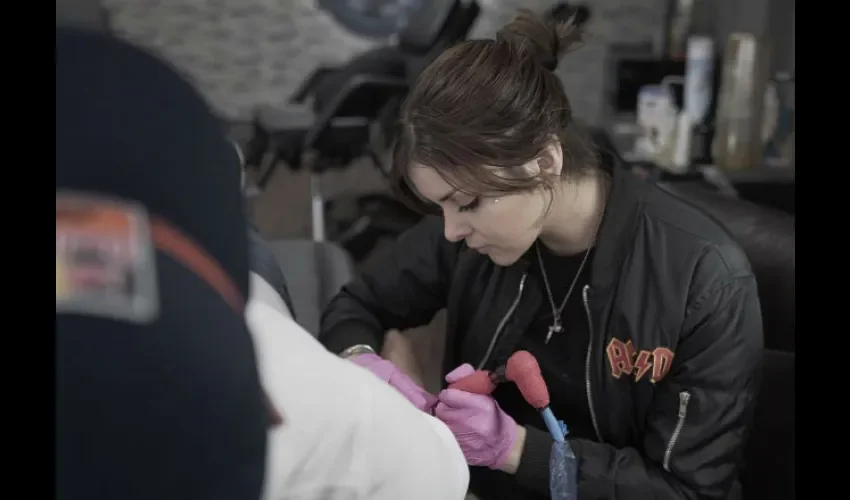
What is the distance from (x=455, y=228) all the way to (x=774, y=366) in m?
0.39

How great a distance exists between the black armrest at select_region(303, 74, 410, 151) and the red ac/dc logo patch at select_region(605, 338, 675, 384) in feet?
3.02

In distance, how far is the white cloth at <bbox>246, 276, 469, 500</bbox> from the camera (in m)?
0.39

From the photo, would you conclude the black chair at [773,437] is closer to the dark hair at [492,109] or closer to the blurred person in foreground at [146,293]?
the dark hair at [492,109]

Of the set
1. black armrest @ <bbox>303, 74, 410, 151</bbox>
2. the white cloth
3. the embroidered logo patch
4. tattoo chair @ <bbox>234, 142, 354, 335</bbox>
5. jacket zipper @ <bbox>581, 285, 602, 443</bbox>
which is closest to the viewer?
the embroidered logo patch

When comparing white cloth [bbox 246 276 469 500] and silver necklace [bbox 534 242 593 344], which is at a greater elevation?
white cloth [bbox 246 276 469 500]

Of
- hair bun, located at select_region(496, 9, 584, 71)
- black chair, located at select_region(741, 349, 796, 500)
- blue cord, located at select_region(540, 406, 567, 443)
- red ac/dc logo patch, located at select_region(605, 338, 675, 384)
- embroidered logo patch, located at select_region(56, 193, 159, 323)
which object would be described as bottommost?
black chair, located at select_region(741, 349, 796, 500)

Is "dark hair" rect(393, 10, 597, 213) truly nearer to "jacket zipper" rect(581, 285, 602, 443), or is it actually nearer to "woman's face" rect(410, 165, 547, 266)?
"woman's face" rect(410, 165, 547, 266)

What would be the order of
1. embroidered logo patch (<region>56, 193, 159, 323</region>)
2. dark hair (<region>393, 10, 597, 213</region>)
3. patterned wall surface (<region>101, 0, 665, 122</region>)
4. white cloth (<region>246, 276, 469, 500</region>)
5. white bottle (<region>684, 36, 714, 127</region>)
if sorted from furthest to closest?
1. patterned wall surface (<region>101, 0, 665, 122</region>)
2. white bottle (<region>684, 36, 714, 127</region>)
3. dark hair (<region>393, 10, 597, 213</region>)
4. white cloth (<region>246, 276, 469, 500</region>)
5. embroidered logo patch (<region>56, 193, 159, 323</region>)

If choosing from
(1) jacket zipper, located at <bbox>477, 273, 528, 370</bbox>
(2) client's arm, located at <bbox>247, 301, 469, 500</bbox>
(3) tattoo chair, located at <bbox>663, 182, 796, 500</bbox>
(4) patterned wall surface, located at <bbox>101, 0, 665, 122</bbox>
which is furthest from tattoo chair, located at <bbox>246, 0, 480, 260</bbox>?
(2) client's arm, located at <bbox>247, 301, 469, 500</bbox>

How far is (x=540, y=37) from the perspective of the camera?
750 millimetres

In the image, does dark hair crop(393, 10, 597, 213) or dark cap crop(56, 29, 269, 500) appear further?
dark hair crop(393, 10, 597, 213)

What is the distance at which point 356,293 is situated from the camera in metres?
1.03

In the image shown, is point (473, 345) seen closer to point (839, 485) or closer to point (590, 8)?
point (839, 485)

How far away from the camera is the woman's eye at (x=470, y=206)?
76 cm
